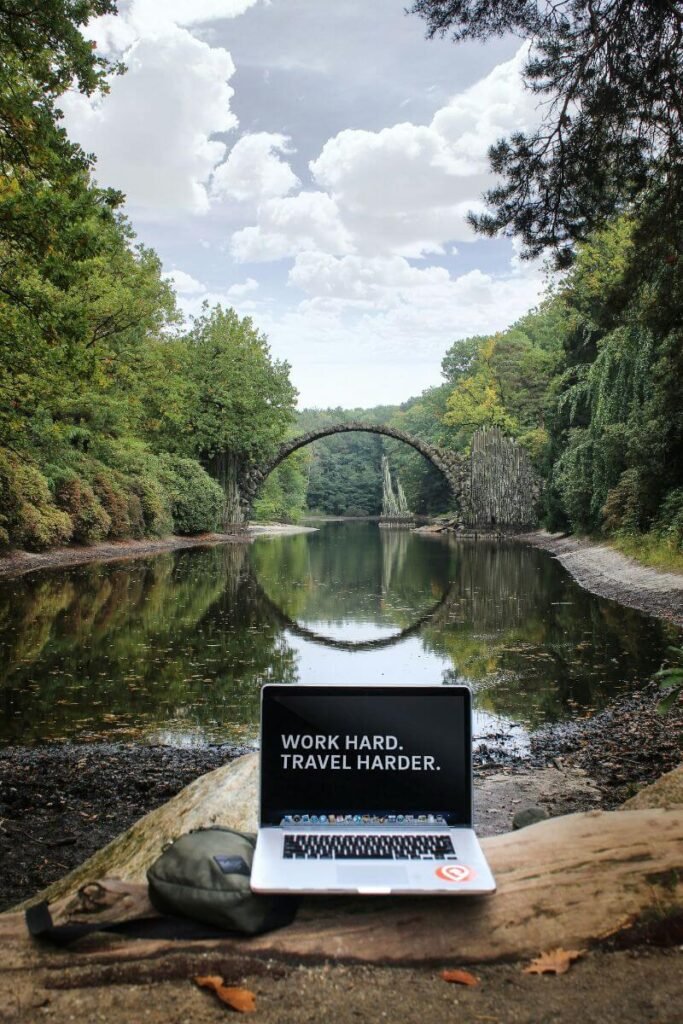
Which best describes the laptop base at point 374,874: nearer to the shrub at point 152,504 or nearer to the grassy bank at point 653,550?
the grassy bank at point 653,550

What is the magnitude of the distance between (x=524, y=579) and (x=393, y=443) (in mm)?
76620

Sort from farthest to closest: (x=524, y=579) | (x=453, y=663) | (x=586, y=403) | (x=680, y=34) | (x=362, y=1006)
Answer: (x=586, y=403) < (x=524, y=579) < (x=453, y=663) < (x=680, y=34) < (x=362, y=1006)

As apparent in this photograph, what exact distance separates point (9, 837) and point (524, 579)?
17410 millimetres

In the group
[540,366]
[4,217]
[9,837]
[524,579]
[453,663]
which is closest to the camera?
[9,837]

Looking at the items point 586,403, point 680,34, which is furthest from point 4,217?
point 586,403

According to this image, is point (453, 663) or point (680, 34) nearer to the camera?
point (680, 34)

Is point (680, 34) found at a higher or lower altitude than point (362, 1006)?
higher

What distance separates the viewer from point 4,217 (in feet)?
30.2

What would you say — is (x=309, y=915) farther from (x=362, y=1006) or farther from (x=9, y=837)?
(x=9, y=837)

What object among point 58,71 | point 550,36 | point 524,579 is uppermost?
point 58,71

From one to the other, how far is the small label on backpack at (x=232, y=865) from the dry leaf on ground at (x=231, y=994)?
31cm

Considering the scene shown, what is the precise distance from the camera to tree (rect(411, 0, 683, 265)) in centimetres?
614

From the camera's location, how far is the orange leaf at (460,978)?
2.32 meters

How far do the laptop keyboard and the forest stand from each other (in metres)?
5.87
